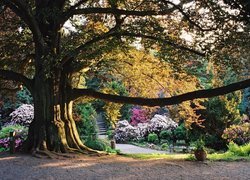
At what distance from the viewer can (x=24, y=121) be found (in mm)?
18766

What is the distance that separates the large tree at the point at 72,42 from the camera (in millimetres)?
9594

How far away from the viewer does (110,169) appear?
8.52 metres

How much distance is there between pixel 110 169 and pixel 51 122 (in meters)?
2.94

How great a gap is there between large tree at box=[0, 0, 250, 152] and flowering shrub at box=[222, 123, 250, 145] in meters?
6.65

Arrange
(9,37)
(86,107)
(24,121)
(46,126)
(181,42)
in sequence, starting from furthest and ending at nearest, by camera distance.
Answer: (86,107) → (24,121) → (9,37) → (46,126) → (181,42)

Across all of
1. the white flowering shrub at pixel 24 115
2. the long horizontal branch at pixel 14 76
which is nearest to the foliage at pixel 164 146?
the white flowering shrub at pixel 24 115

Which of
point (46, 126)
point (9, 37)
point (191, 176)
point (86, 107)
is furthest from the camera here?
point (86, 107)

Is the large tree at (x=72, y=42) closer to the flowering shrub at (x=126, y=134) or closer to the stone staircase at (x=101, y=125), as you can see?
the flowering shrub at (x=126, y=134)

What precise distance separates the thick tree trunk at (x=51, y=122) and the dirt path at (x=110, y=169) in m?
0.80

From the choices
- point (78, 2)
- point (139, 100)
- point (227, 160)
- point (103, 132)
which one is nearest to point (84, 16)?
point (78, 2)

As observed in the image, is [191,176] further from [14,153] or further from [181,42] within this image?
[14,153]

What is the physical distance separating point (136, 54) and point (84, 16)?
2.19 meters

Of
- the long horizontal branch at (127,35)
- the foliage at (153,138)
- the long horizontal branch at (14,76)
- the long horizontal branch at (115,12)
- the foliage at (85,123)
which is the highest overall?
the long horizontal branch at (115,12)

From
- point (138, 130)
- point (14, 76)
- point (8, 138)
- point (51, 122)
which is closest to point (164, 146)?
point (138, 130)
